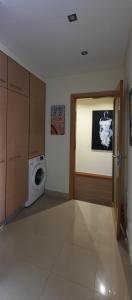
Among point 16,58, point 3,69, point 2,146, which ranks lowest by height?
point 2,146

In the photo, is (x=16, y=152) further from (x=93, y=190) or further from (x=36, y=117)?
(x=93, y=190)

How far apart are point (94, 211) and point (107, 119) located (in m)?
2.47

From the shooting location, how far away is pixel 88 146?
4.68 m

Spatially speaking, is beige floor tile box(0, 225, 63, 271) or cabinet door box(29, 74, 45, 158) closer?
beige floor tile box(0, 225, 63, 271)

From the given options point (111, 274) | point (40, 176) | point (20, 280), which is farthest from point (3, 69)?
point (111, 274)

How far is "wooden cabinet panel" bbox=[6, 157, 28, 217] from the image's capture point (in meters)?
2.37

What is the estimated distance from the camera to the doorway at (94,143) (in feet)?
14.2

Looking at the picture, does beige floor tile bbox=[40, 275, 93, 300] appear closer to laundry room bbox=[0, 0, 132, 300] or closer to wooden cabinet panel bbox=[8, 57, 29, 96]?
laundry room bbox=[0, 0, 132, 300]

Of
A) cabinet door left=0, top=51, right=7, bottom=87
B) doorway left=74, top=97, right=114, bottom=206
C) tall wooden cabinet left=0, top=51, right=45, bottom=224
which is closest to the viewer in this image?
cabinet door left=0, top=51, right=7, bottom=87

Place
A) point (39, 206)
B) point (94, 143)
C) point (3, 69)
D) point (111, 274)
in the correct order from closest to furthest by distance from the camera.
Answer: point (111, 274) → point (3, 69) → point (39, 206) → point (94, 143)

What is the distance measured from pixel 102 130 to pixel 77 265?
→ 3.36 m

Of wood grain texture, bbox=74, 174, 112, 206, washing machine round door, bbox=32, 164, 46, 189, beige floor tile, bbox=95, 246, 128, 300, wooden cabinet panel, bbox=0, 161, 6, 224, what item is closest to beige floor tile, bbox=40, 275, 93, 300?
beige floor tile, bbox=95, 246, 128, 300

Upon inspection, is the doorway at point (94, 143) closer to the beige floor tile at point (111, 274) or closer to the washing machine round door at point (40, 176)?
the washing machine round door at point (40, 176)

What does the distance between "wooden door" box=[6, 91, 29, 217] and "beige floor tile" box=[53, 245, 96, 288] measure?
1039 mm
